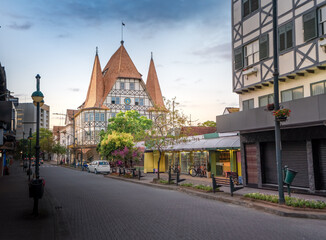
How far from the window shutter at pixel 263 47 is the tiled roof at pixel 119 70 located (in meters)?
44.8

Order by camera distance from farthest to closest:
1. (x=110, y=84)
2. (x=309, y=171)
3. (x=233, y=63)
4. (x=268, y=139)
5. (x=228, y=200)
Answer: (x=110, y=84), (x=233, y=63), (x=268, y=139), (x=309, y=171), (x=228, y=200)

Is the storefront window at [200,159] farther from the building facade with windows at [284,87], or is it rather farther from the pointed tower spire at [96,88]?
the pointed tower spire at [96,88]

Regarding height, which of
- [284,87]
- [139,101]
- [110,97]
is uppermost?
[110,97]

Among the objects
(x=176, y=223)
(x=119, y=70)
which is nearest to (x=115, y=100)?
(x=119, y=70)

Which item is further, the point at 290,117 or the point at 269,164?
the point at 269,164

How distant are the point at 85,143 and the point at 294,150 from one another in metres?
52.1

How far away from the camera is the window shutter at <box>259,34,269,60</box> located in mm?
19620

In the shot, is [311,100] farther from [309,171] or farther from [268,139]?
[268,139]

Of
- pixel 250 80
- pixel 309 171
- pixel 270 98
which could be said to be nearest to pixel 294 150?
pixel 309 171

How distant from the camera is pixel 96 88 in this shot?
63844mm

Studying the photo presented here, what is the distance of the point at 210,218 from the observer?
1066cm

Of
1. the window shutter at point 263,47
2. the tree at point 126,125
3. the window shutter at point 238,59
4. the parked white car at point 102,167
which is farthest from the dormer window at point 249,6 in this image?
the tree at point 126,125

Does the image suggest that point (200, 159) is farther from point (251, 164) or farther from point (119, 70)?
point (119, 70)

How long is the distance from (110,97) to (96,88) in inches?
134
